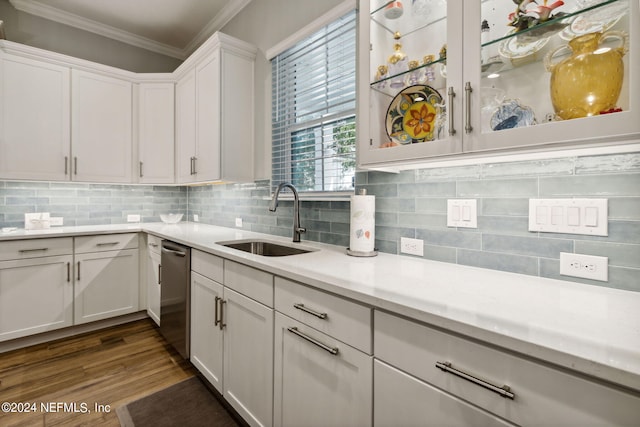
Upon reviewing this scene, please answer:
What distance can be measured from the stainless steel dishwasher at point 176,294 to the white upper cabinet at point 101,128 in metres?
1.19

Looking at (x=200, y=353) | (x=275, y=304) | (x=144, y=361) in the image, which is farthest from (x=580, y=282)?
(x=144, y=361)

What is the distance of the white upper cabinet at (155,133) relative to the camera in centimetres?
314

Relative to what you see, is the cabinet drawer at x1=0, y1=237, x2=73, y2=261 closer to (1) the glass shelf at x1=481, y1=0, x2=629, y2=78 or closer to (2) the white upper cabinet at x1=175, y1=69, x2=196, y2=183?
(2) the white upper cabinet at x1=175, y1=69, x2=196, y2=183

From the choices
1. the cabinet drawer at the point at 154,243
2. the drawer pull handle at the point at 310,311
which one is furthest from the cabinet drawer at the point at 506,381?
the cabinet drawer at the point at 154,243

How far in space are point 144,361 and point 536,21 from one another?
2875 mm

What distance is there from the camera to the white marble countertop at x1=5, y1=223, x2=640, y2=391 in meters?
0.60

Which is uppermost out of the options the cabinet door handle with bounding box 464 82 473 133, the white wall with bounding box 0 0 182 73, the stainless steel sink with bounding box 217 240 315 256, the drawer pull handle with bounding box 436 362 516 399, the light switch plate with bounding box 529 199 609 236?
Answer: the white wall with bounding box 0 0 182 73

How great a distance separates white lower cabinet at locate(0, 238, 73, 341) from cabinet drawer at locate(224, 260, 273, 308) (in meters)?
1.82

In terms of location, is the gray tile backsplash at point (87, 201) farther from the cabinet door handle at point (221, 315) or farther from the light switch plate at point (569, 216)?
the light switch plate at point (569, 216)

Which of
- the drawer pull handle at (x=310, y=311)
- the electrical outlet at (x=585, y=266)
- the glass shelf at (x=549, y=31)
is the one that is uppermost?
the glass shelf at (x=549, y=31)

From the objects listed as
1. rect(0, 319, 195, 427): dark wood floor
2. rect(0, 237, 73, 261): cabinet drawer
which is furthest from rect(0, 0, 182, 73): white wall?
rect(0, 319, 195, 427): dark wood floor

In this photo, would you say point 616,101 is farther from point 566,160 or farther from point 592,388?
point 592,388

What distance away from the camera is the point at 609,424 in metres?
0.57

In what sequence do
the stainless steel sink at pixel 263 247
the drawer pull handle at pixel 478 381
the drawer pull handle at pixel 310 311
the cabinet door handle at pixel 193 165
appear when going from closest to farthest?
the drawer pull handle at pixel 478 381 < the drawer pull handle at pixel 310 311 < the stainless steel sink at pixel 263 247 < the cabinet door handle at pixel 193 165
